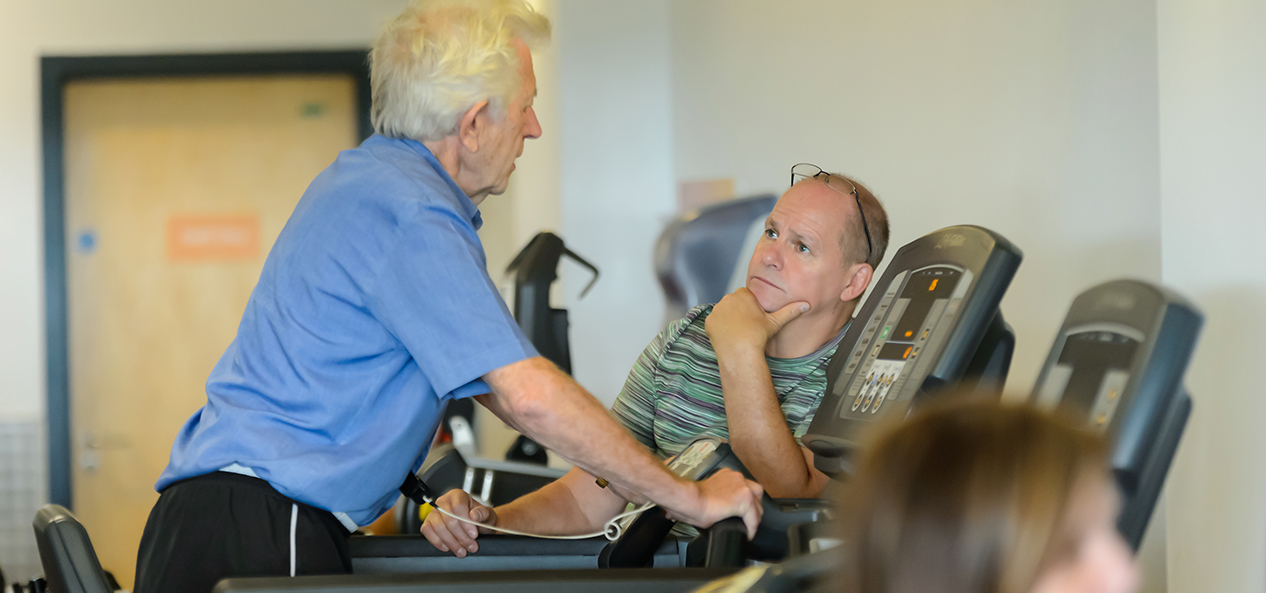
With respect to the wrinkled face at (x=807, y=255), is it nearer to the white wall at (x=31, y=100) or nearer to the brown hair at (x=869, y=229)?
the brown hair at (x=869, y=229)

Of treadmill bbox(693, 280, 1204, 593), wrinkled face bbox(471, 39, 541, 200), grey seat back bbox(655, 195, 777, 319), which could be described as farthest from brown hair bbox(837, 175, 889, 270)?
grey seat back bbox(655, 195, 777, 319)

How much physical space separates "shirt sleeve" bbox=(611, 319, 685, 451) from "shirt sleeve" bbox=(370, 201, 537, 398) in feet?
2.12

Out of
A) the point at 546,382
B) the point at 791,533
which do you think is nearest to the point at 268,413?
the point at 546,382

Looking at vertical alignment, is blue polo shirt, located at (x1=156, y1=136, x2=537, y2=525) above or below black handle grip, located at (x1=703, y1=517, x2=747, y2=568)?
above

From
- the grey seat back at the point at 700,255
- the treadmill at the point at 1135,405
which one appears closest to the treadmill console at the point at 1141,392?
the treadmill at the point at 1135,405

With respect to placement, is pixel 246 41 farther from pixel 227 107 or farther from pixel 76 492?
pixel 76 492

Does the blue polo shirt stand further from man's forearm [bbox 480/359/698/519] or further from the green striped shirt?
the green striped shirt

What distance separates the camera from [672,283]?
10.3 feet

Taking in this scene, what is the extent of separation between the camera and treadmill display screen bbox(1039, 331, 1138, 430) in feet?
2.80

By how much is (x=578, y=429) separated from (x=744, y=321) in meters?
0.53

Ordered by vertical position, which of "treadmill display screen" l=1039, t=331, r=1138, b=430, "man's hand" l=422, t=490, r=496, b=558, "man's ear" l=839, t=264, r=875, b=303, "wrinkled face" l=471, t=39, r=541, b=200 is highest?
"wrinkled face" l=471, t=39, r=541, b=200

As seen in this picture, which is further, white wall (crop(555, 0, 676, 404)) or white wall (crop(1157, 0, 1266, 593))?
white wall (crop(555, 0, 676, 404))

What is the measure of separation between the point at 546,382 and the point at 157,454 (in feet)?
12.3

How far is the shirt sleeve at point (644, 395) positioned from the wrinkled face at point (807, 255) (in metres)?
0.20
